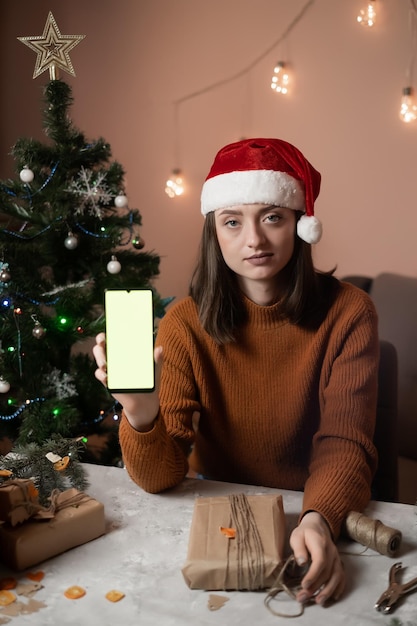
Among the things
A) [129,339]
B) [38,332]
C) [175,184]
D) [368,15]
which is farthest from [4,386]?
[368,15]

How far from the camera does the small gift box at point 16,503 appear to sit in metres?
0.94

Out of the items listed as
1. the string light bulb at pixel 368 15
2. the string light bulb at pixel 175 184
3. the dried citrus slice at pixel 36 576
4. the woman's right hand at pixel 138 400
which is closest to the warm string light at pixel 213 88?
the string light bulb at pixel 175 184

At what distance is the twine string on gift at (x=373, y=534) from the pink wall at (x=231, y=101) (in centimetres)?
171

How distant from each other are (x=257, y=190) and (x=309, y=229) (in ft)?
0.44

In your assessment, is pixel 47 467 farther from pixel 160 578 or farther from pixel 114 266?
pixel 114 266

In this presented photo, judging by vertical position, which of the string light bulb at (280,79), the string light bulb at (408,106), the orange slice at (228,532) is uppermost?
the string light bulb at (280,79)

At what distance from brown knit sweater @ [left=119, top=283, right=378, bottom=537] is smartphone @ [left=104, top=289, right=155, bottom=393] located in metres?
0.35

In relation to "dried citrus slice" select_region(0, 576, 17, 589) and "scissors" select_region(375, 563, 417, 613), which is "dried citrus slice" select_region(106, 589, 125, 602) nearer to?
"dried citrus slice" select_region(0, 576, 17, 589)

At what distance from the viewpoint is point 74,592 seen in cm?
87

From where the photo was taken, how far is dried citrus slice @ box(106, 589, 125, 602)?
0.85 metres

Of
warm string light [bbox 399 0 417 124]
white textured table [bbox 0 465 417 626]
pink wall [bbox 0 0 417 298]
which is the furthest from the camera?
pink wall [bbox 0 0 417 298]

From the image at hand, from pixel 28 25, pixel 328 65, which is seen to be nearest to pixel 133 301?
pixel 328 65

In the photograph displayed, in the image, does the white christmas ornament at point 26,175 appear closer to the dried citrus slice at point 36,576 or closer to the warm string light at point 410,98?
the dried citrus slice at point 36,576


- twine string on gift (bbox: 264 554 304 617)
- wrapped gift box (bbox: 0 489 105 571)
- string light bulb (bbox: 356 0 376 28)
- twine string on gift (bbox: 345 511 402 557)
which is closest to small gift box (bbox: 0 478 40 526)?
wrapped gift box (bbox: 0 489 105 571)
